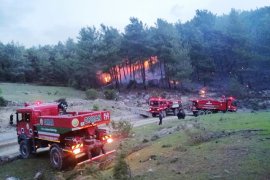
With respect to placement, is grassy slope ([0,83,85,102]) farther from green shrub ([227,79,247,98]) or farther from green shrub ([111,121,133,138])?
green shrub ([111,121,133,138])

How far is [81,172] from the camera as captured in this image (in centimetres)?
1321

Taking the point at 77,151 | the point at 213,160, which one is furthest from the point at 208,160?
the point at 77,151

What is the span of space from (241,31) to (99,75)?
102 feet

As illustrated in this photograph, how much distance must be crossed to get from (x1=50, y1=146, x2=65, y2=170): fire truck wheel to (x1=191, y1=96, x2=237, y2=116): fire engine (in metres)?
25.3

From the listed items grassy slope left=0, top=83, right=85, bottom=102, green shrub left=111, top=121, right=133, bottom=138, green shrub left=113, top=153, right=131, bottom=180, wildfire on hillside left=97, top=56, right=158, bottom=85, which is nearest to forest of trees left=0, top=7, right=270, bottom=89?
wildfire on hillside left=97, top=56, right=158, bottom=85

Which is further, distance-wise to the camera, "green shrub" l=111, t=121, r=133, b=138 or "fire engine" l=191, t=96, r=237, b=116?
"fire engine" l=191, t=96, r=237, b=116

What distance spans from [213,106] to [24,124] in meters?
25.7

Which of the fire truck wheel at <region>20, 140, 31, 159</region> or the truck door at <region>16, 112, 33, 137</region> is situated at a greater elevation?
the truck door at <region>16, 112, 33, 137</region>

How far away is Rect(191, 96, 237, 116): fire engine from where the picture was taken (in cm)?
3750

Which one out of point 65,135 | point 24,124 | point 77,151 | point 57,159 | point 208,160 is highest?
point 24,124

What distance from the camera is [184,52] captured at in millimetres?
58719

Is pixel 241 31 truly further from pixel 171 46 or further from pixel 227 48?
pixel 171 46

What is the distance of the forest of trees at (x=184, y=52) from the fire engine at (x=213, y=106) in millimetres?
18637

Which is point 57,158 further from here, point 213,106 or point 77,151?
point 213,106
